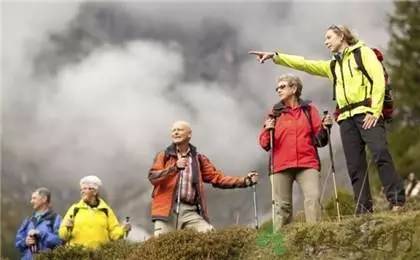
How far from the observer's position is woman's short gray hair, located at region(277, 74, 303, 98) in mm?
8656

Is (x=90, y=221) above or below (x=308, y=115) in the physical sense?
below

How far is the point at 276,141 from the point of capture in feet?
28.1

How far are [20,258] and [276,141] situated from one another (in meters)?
5.00

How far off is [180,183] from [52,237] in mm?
2563

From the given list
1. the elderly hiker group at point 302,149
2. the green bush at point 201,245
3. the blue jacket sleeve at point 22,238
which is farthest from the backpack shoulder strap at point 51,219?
the green bush at point 201,245

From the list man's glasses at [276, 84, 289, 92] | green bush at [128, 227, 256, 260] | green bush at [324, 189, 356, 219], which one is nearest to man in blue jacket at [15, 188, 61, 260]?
green bush at [128, 227, 256, 260]

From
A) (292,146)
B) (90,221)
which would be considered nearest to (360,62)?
(292,146)

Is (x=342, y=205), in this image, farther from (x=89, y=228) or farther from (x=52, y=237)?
(x=52, y=237)

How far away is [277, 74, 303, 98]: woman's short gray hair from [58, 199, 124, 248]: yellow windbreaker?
3.52 m

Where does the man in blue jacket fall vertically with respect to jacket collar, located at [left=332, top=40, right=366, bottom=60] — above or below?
below

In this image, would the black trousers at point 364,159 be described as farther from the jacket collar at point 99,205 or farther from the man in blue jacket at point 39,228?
the man in blue jacket at point 39,228

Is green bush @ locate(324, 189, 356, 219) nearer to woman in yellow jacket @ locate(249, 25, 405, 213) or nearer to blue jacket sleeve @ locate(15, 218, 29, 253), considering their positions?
woman in yellow jacket @ locate(249, 25, 405, 213)

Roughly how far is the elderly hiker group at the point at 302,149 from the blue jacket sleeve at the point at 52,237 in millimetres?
2079

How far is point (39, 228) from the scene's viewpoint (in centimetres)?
1084
